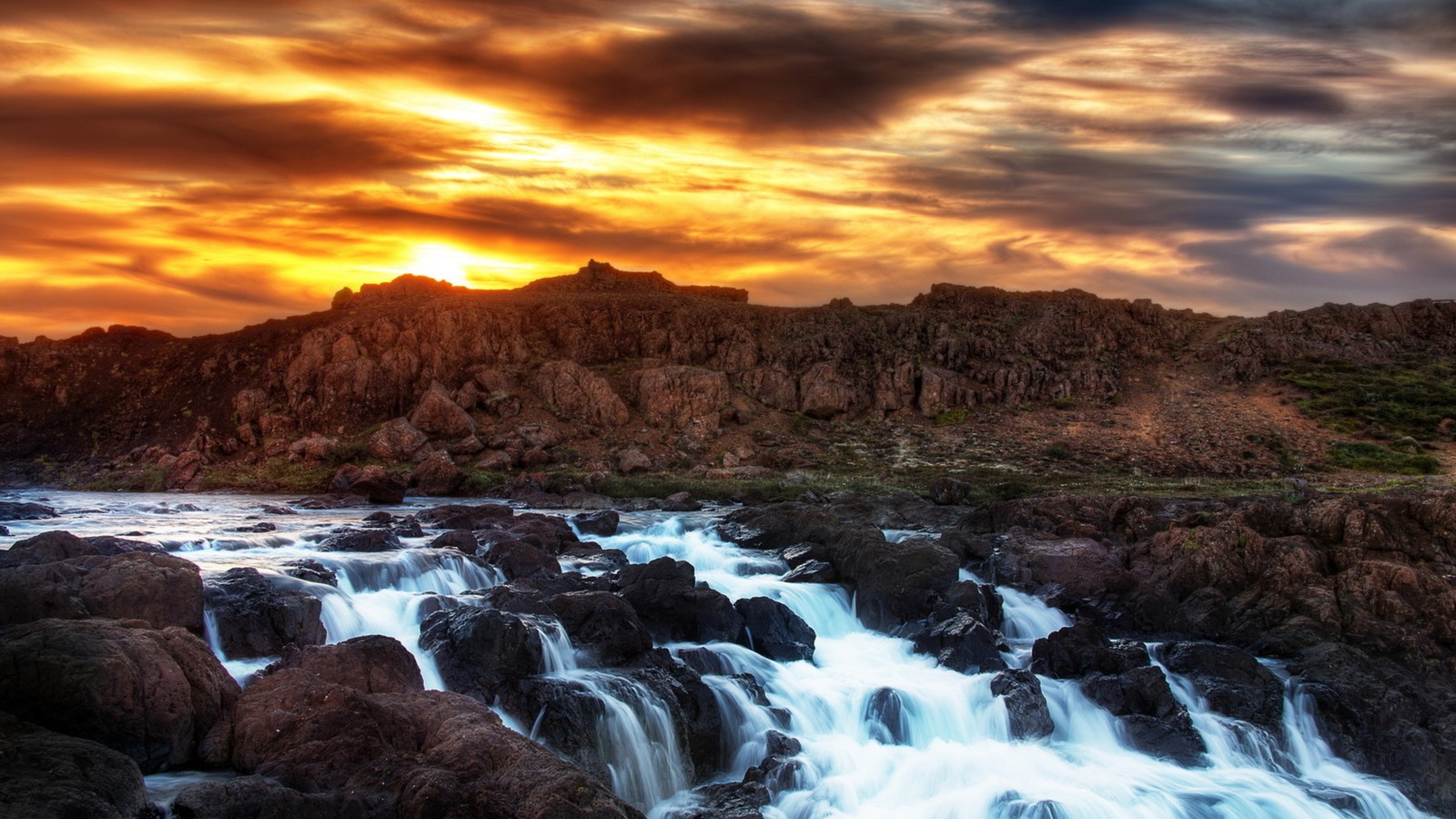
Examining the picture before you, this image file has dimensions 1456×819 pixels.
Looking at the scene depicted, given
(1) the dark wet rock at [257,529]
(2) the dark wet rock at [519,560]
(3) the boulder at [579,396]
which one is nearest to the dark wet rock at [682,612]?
(2) the dark wet rock at [519,560]

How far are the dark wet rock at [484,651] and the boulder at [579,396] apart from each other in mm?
49674

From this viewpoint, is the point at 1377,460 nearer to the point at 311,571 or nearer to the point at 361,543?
the point at 361,543

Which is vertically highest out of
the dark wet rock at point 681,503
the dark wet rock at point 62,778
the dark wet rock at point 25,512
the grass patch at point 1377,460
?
the grass patch at point 1377,460

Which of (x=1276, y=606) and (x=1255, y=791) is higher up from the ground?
(x=1276, y=606)

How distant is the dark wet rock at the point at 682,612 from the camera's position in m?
20.8

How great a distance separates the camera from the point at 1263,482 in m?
50.1

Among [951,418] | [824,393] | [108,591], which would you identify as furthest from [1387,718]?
[824,393]

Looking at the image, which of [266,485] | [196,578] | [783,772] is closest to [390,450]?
[266,485]

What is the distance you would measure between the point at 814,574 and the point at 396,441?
4085 cm

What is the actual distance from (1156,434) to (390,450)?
5330 cm

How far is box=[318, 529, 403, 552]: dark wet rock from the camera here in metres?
26.9

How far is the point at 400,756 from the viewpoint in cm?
1095

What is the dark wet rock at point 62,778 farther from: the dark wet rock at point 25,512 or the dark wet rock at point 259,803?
the dark wet rock at point 25,512

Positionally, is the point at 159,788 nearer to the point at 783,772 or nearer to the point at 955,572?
the point at 783,772
